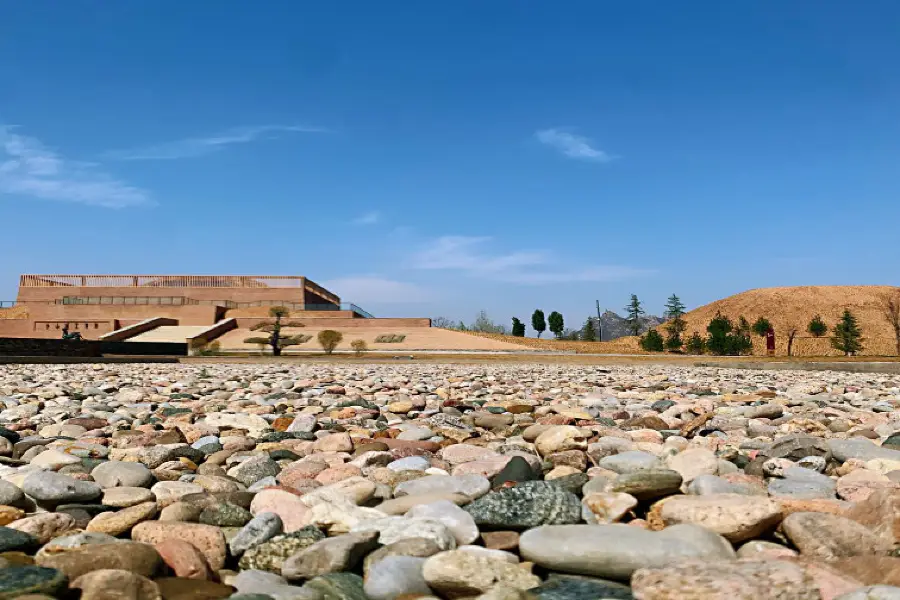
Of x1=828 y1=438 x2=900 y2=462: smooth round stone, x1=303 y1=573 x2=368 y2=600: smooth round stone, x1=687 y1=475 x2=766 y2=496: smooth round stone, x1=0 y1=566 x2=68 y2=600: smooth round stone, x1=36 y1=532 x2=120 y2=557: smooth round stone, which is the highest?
x1=828 y1=438 x2=900 y2=462: smooth round stone

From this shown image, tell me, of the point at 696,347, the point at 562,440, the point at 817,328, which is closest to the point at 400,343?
the point at 696,347

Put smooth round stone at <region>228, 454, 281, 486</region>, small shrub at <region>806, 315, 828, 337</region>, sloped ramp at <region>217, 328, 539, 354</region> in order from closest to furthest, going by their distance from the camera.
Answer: smooth round stone at <region>228, 454, 281, 486</region> → sloped ramp at <region>217, 328, 539, 354</region> → small shrub at <region>806, 315, 828, 337</region>

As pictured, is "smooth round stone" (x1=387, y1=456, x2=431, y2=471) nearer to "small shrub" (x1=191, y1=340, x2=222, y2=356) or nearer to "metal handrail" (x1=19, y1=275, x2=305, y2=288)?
"small shrub" (x1=191, y1=340, x2=222, y2=356)

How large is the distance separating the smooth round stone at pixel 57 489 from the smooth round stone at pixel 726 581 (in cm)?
202

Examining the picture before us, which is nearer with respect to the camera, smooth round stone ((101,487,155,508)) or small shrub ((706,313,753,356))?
smooth round stone ((101,487,155,508))

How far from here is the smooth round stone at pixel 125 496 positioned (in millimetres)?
2510

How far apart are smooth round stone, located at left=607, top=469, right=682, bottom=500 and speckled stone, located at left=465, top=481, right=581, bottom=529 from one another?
227mm

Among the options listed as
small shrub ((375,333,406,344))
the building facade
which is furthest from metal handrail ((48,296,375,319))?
small shrub ((375,333,406,344))

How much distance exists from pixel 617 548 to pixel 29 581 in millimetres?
1507

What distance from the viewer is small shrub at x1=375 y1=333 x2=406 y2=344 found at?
114 feet

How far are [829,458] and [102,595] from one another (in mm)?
3031

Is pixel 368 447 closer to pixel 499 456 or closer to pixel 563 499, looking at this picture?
pixel 499 456

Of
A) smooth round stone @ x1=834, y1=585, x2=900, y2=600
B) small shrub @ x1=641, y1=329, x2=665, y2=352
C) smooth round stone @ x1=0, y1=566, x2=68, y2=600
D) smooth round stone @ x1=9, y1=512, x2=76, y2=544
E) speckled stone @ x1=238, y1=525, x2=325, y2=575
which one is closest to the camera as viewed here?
smooth round stone @ x1=834, y1=585, x2=900, y2=600

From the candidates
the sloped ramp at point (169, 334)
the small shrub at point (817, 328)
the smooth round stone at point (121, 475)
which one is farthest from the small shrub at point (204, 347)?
the small shrub at point (817, 328)
